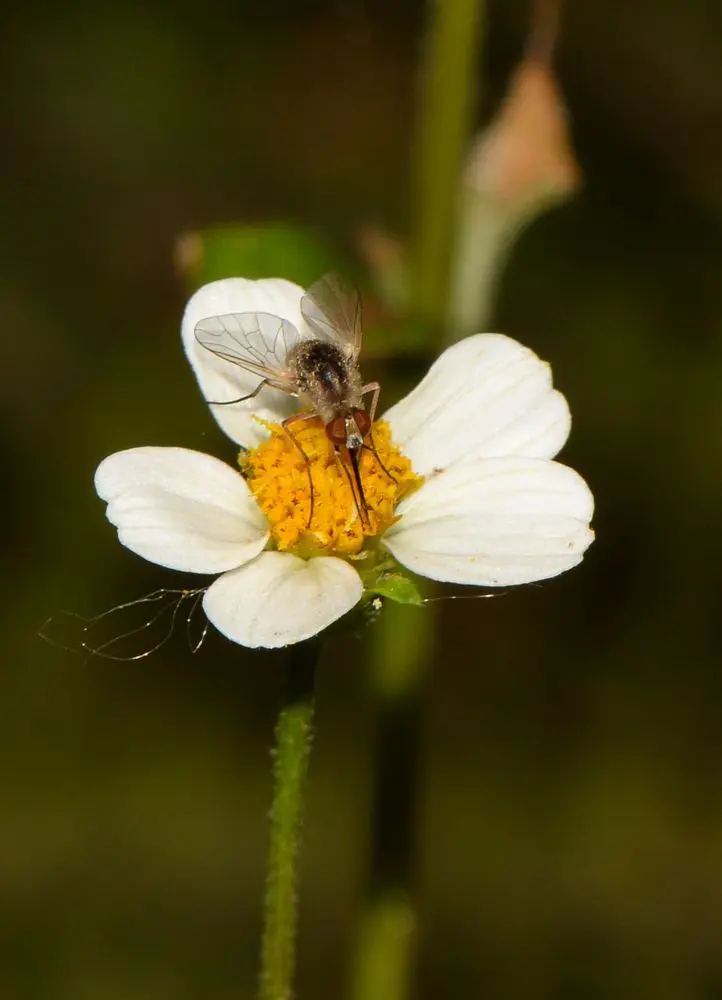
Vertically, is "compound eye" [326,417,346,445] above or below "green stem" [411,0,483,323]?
below

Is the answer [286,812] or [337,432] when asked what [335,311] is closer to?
[337,432]

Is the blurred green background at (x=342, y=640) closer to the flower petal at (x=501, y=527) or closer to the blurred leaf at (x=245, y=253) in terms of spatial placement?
the blurred leaf at (x=245, y=253)

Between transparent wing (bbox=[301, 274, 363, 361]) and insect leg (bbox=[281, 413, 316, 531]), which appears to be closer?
insect leg (bbox=[281, 413, 316, 531])

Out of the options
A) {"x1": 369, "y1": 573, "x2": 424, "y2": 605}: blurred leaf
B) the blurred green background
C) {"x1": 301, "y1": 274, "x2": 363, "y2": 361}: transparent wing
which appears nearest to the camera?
{"x1": 369, "y1": 573, "x2": 424, "y2": 605}: blurred leaf

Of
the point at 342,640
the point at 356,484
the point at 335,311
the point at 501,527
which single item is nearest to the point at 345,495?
the point at 356,484

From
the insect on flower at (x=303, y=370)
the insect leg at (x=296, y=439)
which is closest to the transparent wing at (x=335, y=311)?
the insect on flower at (x=303, y=370)

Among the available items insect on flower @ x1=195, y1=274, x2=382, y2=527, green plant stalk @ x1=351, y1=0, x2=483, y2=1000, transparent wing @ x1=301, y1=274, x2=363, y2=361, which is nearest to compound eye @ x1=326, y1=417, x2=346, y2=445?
insect on flower @ x1=195, y1=274, x2=382, y2=527

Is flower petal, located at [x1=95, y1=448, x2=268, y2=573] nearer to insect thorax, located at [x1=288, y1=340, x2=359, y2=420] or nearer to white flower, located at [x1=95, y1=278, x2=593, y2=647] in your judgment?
white flower, located at [x1=95, y1=278, x2=593, y2=647]

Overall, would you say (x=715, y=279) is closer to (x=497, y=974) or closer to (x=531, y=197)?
(x=531, y=197)
